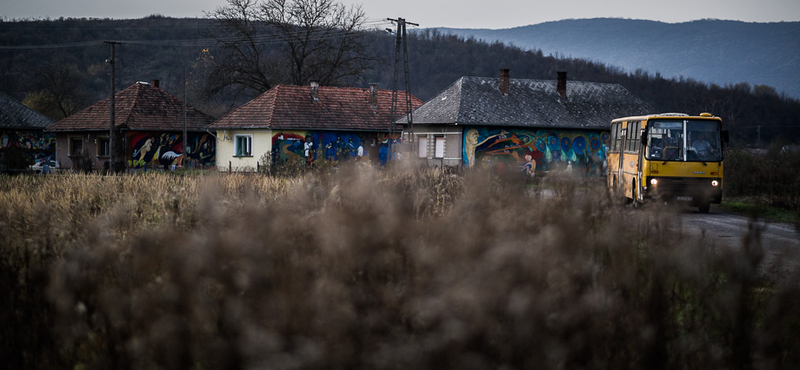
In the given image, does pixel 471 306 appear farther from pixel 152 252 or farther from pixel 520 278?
pixel 152 252

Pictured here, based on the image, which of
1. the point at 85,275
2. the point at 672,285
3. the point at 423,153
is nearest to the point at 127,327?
the point at 85,275

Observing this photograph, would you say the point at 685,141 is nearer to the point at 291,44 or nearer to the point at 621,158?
the point at 621,158

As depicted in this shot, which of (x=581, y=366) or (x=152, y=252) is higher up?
(x=152, y=252)

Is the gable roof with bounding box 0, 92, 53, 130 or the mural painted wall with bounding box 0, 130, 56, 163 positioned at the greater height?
the gable roof with bounding box 0, 92, 53, 130

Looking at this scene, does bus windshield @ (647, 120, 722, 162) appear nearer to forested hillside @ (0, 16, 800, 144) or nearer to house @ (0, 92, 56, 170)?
house @ (0, 92, 56, 170)

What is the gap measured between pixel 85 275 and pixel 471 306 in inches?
104

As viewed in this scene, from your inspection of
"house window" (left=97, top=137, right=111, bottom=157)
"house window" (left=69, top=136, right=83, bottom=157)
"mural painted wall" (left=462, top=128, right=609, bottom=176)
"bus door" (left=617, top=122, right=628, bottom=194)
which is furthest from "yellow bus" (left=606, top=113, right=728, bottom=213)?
"house window" (left=69, top=136, right=83, bottom=157)

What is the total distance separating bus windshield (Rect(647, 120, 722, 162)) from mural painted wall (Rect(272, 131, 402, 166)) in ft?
68.7

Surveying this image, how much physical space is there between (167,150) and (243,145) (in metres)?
5.80

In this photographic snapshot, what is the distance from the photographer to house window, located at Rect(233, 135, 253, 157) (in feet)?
136

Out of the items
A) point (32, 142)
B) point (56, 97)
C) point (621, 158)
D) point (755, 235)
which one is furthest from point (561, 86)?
point (56, 97)

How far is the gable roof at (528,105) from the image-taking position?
37688mm

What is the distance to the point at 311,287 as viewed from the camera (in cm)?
403

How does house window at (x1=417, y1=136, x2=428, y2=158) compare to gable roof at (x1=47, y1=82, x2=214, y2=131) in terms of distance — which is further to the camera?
gable roof at (x1=47, y1=82, x2=214, y2=131)
